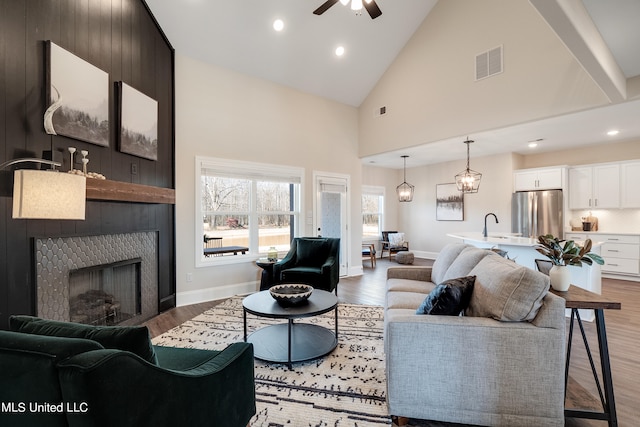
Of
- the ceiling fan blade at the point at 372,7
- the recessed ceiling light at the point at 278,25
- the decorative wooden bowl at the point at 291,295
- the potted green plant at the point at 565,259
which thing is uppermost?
the recessed ceiling light at the point at 278,25

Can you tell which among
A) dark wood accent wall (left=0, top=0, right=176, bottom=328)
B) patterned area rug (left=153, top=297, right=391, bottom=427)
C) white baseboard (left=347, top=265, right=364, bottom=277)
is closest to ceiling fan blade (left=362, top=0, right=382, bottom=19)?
dark wood accent wall (left=0, top=0, right=176, bottom=328)

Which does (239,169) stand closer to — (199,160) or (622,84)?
(199,160)

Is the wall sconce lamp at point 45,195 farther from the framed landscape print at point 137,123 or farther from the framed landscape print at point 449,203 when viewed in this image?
the framed landscape print at point 449,203

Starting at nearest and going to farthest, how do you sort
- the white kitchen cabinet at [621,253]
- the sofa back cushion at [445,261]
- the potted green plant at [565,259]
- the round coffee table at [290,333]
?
1. the potted green plant at [565,259]
2. the round coffee table at [290,333]
3. the sofa back cushion at [445,261]
4. the white kitchen cabinet at [621,253]

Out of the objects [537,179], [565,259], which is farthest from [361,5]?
[537,179]

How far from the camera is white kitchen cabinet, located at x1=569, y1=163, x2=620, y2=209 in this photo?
19.7ft

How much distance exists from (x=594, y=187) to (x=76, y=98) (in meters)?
8.48

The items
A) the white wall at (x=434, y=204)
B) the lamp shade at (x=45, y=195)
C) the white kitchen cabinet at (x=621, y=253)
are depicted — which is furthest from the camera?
the white wall at (x=434, y=204)

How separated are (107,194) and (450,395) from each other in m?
3.18

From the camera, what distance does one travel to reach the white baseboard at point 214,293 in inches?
171

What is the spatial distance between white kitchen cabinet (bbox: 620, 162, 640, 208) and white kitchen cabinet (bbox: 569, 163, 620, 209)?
56 millimetres

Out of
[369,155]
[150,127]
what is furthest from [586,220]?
[150,127]

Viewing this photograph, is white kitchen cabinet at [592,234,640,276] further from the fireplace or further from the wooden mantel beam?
the fireplace

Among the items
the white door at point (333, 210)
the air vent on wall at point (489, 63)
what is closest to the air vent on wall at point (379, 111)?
the white door at point (333, 210)
